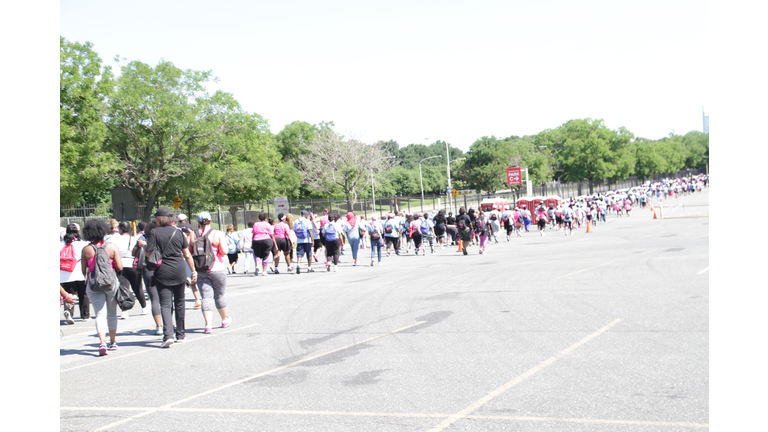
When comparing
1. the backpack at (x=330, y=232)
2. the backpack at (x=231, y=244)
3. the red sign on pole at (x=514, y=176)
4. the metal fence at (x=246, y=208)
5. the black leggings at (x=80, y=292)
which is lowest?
the black leggings at (x=80, y=292)

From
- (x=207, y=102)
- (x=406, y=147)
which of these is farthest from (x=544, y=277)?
(x=406, y=147)

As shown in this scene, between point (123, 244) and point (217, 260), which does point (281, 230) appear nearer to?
point (123, 244)

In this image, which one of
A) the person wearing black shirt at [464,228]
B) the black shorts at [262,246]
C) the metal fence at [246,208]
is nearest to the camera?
the black shorts at [262,246]

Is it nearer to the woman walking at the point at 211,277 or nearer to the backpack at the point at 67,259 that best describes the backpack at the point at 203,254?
the woman walking at the point at 211,277

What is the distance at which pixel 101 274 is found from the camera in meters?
7.58

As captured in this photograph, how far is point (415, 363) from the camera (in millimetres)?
6559

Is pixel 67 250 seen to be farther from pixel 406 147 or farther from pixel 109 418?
pixel 406 147

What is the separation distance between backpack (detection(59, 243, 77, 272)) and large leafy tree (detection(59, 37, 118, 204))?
19.1 metres

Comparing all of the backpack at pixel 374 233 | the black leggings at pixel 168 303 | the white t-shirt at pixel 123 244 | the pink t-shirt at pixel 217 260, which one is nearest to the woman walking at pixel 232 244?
the backpack at pixel 374 233

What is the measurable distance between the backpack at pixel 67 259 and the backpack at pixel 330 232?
24.5 ft

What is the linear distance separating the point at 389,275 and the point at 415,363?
8975 millimetres

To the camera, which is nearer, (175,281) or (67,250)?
(175,281)

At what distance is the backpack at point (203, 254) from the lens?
8555mm

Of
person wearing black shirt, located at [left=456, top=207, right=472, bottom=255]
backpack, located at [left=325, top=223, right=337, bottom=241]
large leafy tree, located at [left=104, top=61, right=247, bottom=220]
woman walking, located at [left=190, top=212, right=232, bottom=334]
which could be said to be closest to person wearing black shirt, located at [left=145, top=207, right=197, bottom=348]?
woman walking, located at [left=190, top=212, right=232, bottom=334]
